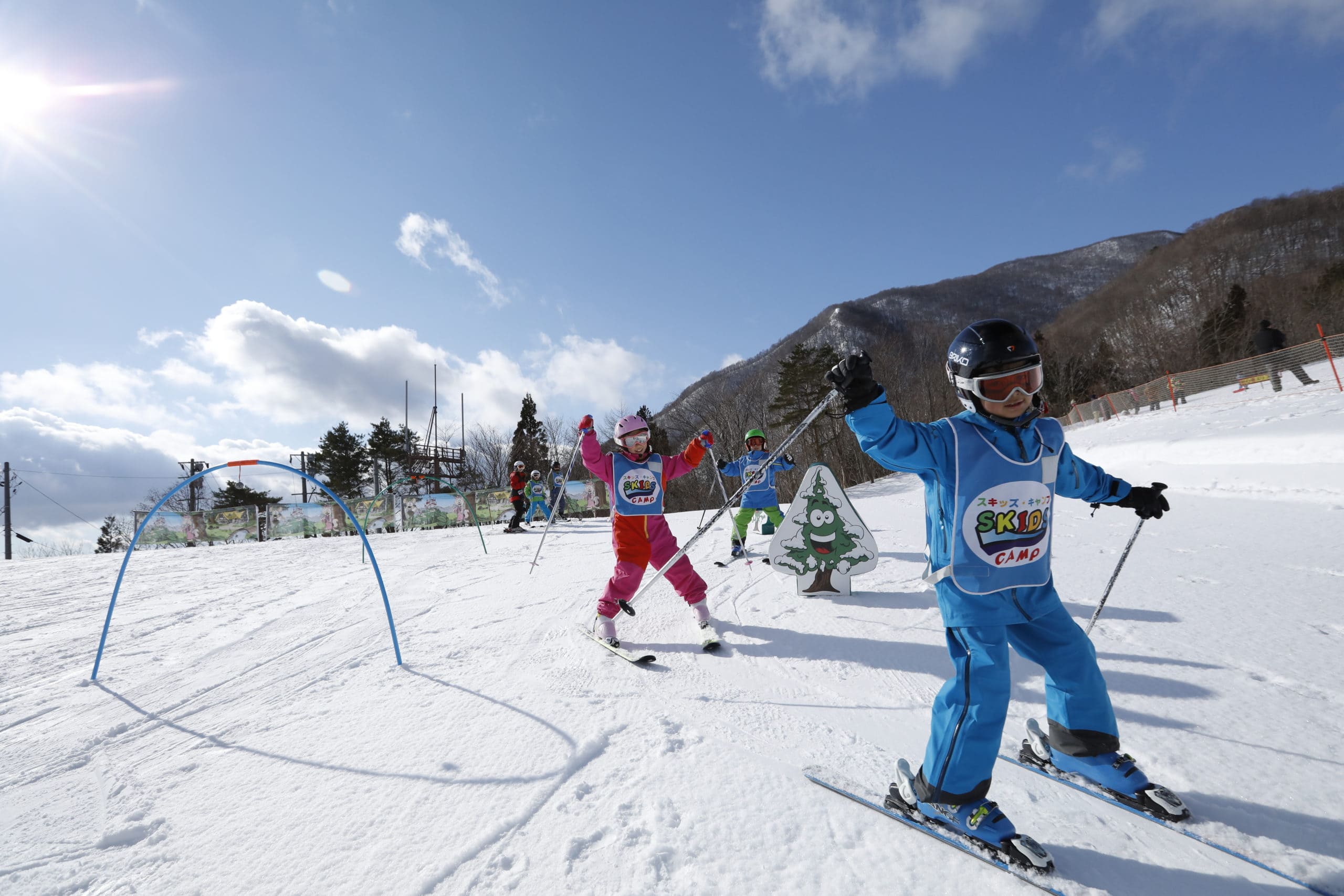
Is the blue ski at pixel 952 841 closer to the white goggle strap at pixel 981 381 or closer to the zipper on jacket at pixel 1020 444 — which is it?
the zipper on jacket at pixel 1020 444

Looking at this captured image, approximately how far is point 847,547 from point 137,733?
17.7ft

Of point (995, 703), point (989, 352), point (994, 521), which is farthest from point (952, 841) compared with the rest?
point (989, 352)

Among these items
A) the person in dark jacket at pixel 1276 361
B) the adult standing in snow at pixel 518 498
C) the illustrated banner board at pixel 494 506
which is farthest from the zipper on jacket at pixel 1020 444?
the person in dark jacket at pixel 1276 361

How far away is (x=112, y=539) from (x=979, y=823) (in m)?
49.9

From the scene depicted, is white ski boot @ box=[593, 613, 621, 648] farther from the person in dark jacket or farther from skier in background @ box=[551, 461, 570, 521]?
the person in dark jacket

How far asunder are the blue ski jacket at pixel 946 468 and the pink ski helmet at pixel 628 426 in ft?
9.18

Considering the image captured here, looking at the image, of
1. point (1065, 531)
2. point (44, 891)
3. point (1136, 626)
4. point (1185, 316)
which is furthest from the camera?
point (1185, 316)

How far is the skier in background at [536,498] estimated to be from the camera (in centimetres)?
1775

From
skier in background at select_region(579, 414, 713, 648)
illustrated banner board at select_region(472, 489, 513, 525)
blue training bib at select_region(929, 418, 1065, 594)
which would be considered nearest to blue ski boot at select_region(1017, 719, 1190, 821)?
blue training bib at select_region(929, 418, 1065, 594)

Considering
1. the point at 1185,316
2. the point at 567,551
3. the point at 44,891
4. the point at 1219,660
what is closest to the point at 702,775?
the point at 44,891

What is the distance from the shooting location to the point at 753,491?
26.7ft

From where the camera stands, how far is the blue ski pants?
1839 millimetres

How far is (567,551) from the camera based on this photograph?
33.2ft

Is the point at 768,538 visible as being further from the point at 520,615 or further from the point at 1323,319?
the point at 1323,319
